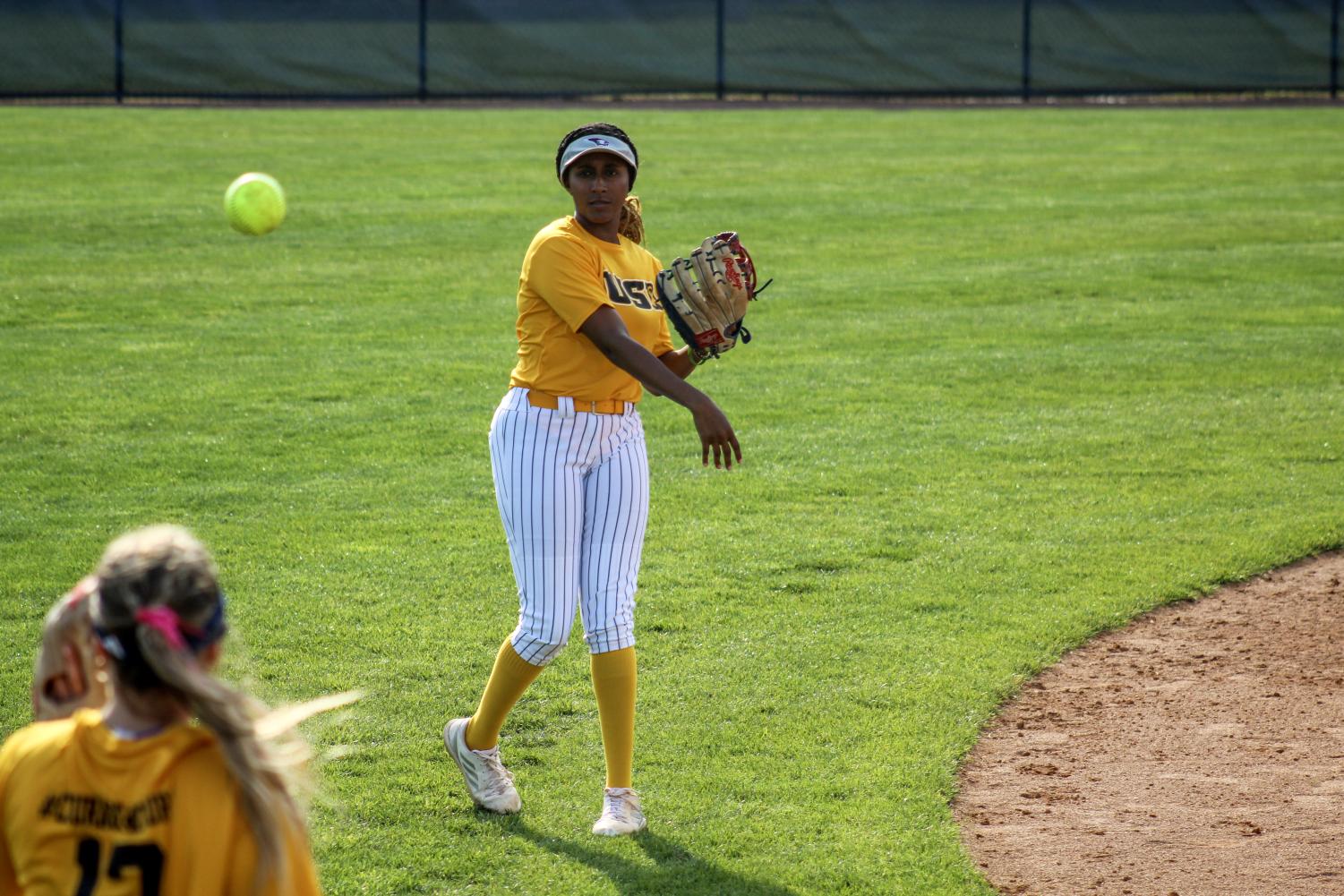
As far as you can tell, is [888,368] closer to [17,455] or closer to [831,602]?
[831,602]

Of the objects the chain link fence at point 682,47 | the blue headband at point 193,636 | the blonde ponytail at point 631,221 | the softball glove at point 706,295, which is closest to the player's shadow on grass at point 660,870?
the softball glove at point 706,295

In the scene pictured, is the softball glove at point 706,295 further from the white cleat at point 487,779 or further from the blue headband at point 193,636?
the blue headband at point 193,636

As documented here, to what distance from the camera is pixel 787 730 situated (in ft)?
15.4

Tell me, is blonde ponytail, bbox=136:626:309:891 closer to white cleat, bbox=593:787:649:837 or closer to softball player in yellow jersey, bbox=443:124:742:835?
softball player in yellow jersey, bbox=443:124:742:835

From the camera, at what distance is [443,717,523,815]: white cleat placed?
4.13 metres

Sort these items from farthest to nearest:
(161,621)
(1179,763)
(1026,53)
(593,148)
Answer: (1026,53) → (1179,763) → (593,148) → (161,621)

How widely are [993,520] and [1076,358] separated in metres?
3.53

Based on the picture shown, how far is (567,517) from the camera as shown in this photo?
3938mm

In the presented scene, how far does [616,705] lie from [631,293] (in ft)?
3.83

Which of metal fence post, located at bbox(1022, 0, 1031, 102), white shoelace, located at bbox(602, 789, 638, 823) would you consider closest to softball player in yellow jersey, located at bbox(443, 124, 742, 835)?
white shoelace, located at bbox(602, 789, 638, 823)

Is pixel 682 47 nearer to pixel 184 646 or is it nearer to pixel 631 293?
pixel 631 293

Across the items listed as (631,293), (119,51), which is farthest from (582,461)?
(119,51)

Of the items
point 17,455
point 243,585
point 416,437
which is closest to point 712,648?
point 243,585

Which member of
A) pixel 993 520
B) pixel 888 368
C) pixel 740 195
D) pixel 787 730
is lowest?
pixel 787 730
